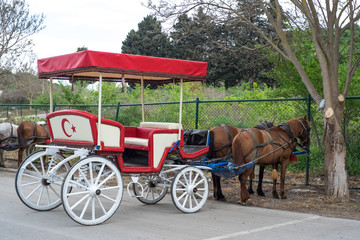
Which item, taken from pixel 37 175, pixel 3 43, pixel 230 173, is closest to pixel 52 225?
pixel 37 175

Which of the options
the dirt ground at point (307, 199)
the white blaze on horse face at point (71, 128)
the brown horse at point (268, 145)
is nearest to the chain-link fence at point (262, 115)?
the dirt ground at point (307, 199)

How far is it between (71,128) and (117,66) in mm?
1233

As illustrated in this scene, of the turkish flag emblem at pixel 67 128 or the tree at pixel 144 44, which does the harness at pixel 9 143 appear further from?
the tree at pixel 144 44

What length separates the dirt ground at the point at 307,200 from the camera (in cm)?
831

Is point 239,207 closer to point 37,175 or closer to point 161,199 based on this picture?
point 161,199

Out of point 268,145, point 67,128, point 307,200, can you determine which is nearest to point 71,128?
point 67,128

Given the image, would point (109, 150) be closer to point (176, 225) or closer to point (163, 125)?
point (176, 225)

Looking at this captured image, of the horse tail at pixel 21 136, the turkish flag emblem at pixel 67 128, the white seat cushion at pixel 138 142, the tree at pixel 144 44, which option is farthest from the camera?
the tree at pixel 144 44

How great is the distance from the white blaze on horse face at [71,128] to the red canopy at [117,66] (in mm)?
742

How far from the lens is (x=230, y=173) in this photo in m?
8.53

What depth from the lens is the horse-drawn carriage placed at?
6.90m

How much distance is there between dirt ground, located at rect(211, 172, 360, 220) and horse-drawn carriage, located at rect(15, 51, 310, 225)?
1.09 m

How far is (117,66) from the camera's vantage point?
23.5 ft

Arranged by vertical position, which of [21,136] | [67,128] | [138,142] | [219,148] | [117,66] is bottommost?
[21,136]
